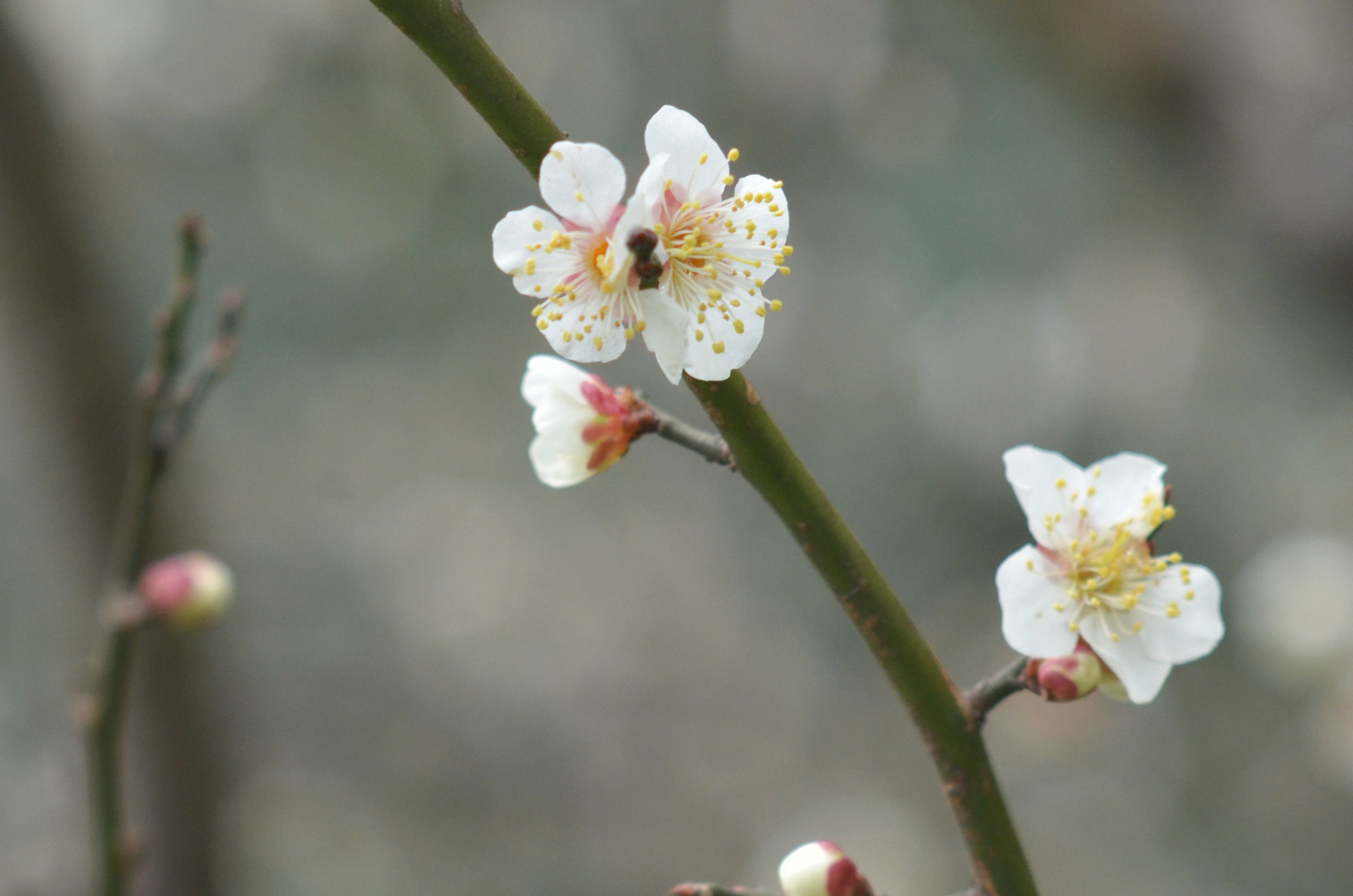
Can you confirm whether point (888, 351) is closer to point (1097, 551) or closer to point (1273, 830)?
point (1273, 830)

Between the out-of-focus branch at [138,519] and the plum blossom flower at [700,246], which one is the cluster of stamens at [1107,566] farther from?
the out-of-focus branch at [138,519]

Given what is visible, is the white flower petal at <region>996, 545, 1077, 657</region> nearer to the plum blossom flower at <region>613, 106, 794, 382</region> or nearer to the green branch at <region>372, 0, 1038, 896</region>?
the green branch at <region>372, 0, 1038, 896</region>

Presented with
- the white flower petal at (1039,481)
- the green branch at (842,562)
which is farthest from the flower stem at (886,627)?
the white flower petal at (1039,481)

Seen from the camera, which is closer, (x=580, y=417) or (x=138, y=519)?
(x=580, y=417)

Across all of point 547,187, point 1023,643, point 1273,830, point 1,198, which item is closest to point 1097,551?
point 1023,643

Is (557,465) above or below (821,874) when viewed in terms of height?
above

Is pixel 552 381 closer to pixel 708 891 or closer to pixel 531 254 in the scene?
pixel 531 254

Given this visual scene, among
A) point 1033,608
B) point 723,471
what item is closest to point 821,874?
point 1033,608
